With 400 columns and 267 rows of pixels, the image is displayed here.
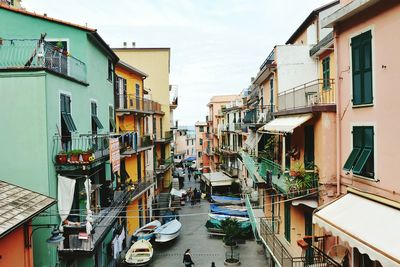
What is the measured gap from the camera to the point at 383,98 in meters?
10.7

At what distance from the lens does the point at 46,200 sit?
13.2 m

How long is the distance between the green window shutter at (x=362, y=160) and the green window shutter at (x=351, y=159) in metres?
0.25

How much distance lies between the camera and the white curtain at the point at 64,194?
14945 millimetres

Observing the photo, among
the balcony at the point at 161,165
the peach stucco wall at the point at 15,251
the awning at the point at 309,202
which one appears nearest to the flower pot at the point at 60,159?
the peach stucco wall at the point at 15,251

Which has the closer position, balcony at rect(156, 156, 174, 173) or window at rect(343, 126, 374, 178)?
window at rect(343, 126, 374, 178)

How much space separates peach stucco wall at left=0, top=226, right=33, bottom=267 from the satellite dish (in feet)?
32.7

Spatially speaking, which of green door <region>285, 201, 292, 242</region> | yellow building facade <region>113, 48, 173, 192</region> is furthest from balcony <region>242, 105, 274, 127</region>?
yellow building facade <region>113, 48, 173, 192</region>

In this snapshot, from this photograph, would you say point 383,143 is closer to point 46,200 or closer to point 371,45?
point 371,45

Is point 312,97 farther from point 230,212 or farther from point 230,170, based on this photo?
point 230,170

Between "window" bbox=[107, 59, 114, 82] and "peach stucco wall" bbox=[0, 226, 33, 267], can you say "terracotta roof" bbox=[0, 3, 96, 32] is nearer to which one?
"window" bbox=[107, 59, 114, 82]

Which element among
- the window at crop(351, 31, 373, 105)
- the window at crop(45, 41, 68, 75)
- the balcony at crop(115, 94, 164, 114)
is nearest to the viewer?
the window at crop(351, 31, 373, 105)

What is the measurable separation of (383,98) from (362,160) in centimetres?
201

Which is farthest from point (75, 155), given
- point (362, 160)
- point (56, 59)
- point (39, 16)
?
point (362, 160)

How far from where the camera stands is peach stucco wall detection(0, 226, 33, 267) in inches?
430
